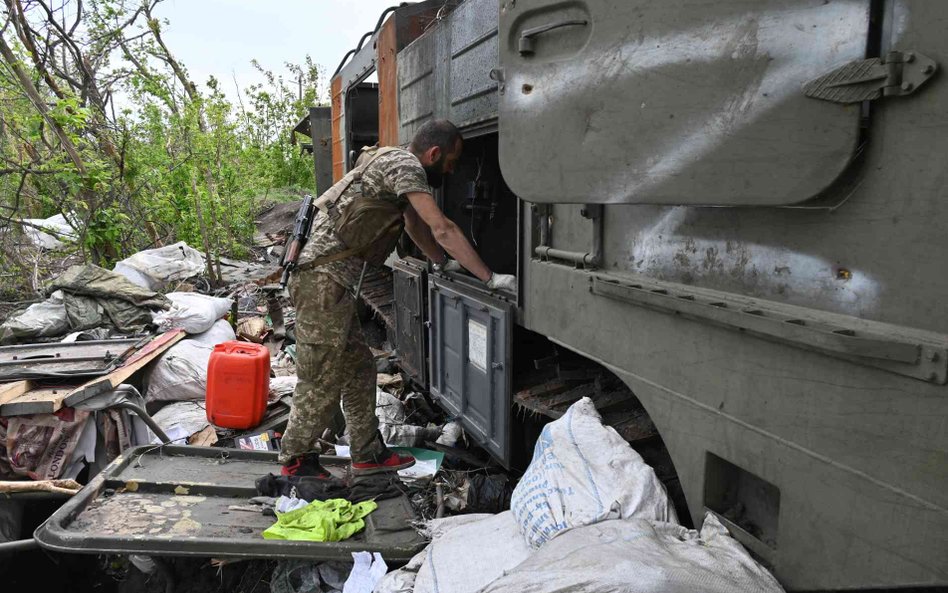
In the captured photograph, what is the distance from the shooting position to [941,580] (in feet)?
4.15

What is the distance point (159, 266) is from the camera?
313 inches

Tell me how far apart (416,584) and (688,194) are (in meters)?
1.66

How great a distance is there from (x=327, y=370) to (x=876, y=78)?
9.57 ft

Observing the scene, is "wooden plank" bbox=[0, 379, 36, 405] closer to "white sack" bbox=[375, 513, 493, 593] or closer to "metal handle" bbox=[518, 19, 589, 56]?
"white sack" bbox=[375, 513, 493, 593]

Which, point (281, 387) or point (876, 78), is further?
point (281, 387)

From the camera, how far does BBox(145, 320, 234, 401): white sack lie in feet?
17.1

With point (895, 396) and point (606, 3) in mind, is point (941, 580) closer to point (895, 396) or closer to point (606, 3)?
point (895, 396)

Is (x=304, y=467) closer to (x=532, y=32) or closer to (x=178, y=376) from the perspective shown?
(x=178, y=376)

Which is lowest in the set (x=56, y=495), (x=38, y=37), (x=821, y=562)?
(x=56, y=495)

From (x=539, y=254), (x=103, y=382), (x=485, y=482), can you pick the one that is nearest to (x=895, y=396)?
(x=539, y=254)

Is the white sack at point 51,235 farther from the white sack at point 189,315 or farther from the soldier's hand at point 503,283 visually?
the soldier's hand at point 503,283

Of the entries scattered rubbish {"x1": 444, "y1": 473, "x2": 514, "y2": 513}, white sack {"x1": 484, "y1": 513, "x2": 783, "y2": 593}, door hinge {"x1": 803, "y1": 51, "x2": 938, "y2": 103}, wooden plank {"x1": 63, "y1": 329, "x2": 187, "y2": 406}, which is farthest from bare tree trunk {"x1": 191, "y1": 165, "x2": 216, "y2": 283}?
door hinge {"x1": 803, "y1": 51, "x2": 938, "y2": 103}

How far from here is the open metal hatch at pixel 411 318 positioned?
4.46 meters

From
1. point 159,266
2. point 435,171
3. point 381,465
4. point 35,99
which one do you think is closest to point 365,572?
point 381,465
